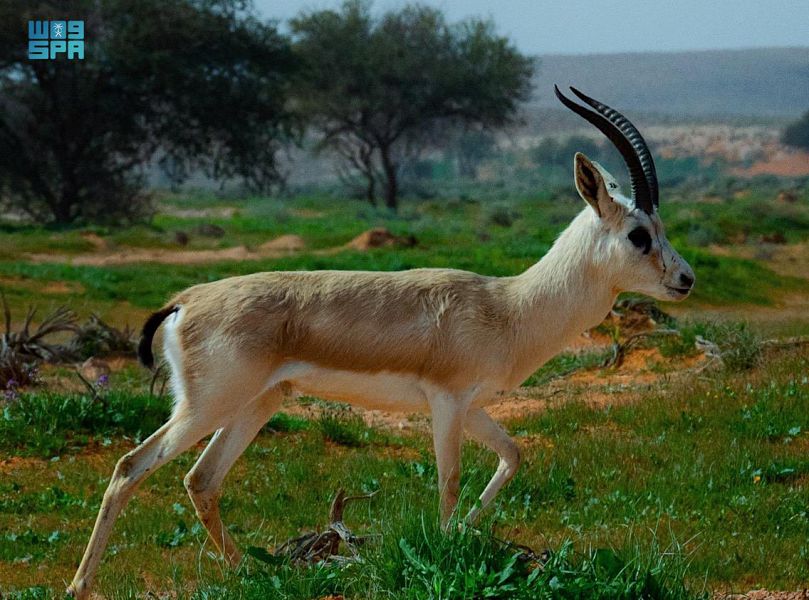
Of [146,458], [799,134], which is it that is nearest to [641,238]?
[146,458]

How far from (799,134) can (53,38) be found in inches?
2168

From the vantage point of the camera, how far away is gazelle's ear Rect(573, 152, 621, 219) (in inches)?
245

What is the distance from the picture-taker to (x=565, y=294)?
21.2 feet

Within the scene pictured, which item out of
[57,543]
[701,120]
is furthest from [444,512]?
[701,120]

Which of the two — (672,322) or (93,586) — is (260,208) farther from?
(93,586)

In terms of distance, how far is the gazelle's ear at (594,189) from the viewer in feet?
20.4

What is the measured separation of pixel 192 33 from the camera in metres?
36.8

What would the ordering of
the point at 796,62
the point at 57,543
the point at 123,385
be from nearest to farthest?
the point at 57,543 < the point at 123,385 < the point at 796,62

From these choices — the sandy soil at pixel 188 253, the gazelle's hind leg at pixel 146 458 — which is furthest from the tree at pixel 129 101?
the gazelle's hind leg at pixel 146 458

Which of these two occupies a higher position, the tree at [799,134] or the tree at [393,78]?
the tree at [393,78]

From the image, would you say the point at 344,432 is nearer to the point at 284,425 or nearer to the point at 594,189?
the point at 284,425

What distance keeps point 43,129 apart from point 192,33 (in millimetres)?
5740

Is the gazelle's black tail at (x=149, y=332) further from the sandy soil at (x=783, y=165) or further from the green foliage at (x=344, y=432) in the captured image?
the sandy soil at (x=783, y=165)

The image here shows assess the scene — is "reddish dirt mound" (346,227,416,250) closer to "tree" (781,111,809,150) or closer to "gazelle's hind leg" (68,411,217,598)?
"gazelle's hind leg" (68,411,217,598)
